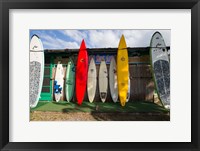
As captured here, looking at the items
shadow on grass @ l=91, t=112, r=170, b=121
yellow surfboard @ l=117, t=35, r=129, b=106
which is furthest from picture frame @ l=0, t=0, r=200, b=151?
yellow surfboard @ l=117, t=35, r=129, b=106

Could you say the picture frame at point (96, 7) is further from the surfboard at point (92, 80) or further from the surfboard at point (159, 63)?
the surfboard at point (92, 80)

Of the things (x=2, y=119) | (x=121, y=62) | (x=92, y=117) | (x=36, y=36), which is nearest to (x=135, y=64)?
(x=121, y=62)

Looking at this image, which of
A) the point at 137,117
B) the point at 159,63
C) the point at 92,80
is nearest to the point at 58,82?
the point at 92,80

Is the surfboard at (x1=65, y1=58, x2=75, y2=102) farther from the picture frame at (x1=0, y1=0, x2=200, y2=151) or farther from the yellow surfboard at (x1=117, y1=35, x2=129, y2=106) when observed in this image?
the picture frame at (x1=0, y1=0, x2=200, y2=151)

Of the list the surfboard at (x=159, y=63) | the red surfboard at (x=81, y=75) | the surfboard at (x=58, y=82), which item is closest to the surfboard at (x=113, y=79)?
the red surfboard at (x=81, y=75)

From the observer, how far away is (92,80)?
9.14 ft

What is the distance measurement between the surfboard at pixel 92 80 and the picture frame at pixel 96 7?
128 centimetres

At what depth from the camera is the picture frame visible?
1339 mm

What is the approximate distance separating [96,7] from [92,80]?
1632mm

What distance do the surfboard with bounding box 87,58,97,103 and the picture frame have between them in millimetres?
1285

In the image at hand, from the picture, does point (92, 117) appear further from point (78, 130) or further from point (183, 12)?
point (183, 12)

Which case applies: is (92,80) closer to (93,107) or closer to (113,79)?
(113,79)

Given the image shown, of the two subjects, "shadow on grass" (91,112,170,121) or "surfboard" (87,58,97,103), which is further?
"surfboard" (87,58,97,103)

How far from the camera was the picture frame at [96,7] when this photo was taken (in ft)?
4.39
